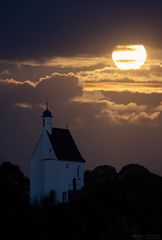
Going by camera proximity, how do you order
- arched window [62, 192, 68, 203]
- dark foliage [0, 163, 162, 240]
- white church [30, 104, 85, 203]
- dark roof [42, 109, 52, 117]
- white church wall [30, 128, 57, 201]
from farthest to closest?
1. dark roof [42, 109, 52, 117]
2. white church wall [30, 128, 57, 201]
3. white church [30, 104, 85, 203]
4. arched window [62, 192, 68, 203]
5. dark foliage [0, 163, 162, 240]

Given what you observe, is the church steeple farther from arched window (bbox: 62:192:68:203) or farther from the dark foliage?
the dark foliage

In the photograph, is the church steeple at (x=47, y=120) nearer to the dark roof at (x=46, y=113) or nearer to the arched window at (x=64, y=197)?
the dark roof at (x=46, y=113)

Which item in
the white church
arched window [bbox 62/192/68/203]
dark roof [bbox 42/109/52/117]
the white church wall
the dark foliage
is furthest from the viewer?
dark roof [bbox 42/109/52/117]

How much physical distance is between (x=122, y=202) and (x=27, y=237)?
1039 centimetres

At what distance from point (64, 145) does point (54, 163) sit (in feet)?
5.94

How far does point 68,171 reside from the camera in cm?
9962

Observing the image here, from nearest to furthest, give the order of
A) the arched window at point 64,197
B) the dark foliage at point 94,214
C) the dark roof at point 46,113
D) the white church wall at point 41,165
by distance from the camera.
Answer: the dark foliage at point 94,214
the arched window at point 64,197
the white church wall at point 41,165
the dark roof at point 46,113

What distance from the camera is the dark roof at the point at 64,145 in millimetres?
98250

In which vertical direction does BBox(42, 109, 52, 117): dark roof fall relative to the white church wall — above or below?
above

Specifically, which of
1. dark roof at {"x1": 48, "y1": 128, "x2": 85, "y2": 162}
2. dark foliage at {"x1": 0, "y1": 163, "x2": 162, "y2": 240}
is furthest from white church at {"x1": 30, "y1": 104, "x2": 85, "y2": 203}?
dark foliage at {"x1": 0, "y1": 163, "x2": 162, "y2": 240}

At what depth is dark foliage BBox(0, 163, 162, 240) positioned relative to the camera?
6650cm

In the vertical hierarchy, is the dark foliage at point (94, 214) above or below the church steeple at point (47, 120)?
below

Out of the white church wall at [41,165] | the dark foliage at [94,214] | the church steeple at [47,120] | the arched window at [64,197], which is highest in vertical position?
the church steeple at [47,120]

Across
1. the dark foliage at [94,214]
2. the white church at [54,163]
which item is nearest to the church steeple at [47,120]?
the white church at [54,163]
